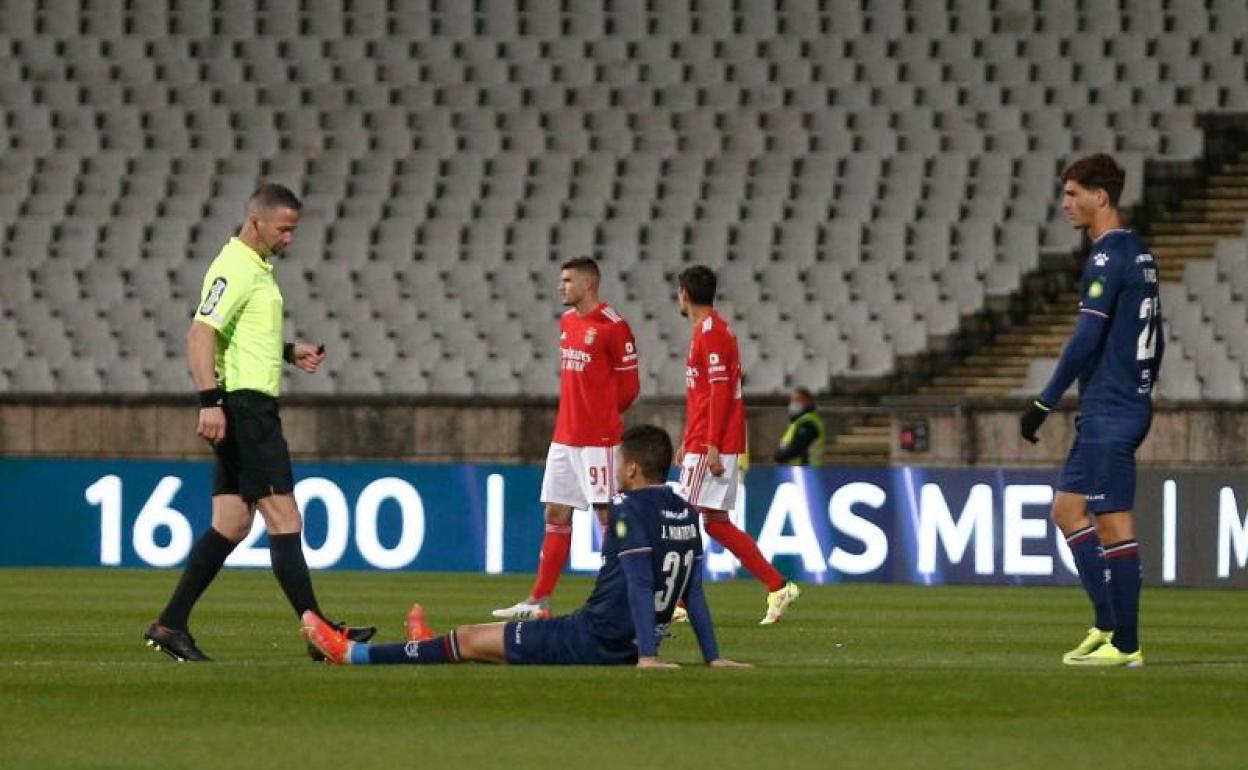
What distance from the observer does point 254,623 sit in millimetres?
13883

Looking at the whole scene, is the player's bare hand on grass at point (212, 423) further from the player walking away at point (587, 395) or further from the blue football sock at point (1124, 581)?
the player walking away at point (587, 395)

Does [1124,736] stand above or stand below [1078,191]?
below

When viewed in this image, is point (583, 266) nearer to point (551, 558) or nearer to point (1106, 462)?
point (551, 558)

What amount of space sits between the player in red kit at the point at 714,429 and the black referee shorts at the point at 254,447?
3.81 metres

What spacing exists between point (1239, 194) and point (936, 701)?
2000 centimetres

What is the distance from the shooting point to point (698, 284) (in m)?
14.1

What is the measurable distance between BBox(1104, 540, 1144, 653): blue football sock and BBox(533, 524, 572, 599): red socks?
4299 millimetres

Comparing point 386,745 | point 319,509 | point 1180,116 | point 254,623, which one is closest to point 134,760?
point 386,745

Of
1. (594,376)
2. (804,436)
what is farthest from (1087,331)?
(804,436)

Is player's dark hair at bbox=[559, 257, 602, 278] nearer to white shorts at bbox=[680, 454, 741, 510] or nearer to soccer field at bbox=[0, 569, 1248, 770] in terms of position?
white shorts at bbox=[680, 454, 741, 510]

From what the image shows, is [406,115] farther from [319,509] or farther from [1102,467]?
[1102,467]

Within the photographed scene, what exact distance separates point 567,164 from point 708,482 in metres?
14.6

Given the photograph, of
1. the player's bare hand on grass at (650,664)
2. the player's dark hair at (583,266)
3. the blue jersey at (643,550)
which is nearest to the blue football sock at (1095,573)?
the blue jersey at (643,550)

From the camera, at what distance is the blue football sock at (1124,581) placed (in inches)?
396
